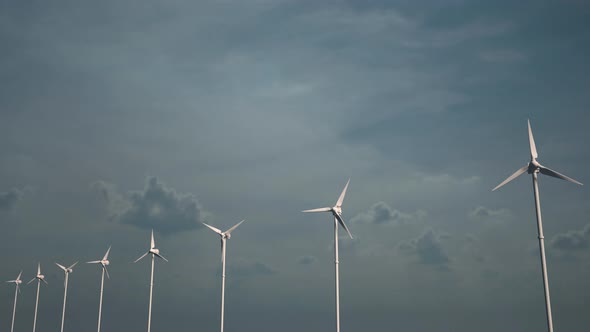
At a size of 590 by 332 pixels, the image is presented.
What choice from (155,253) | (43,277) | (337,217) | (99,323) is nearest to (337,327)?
(337,217)

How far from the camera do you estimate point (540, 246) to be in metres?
63.6

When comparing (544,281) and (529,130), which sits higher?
(529,130)

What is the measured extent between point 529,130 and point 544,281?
1876 centimetres

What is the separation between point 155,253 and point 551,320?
3697 inches

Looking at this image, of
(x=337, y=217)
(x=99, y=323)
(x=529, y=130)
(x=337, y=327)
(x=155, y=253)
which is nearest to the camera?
(x=529, y=130)

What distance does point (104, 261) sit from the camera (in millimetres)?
160500

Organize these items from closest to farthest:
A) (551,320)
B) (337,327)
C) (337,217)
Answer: (551,320)
(337,327)
(337,217)

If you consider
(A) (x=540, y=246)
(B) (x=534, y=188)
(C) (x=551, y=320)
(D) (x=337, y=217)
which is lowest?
(C) (x=551, y=320)

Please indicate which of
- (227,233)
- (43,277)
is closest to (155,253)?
(227,233)

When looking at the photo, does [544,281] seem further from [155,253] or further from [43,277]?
[43,277]

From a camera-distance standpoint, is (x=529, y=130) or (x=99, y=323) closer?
(x=529, y=130)

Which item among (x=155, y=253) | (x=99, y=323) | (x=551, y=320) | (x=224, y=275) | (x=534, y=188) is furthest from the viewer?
(x=99, y=323)

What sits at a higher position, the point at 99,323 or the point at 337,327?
the point at 99,323

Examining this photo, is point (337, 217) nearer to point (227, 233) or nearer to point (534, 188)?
point (227, 233)
